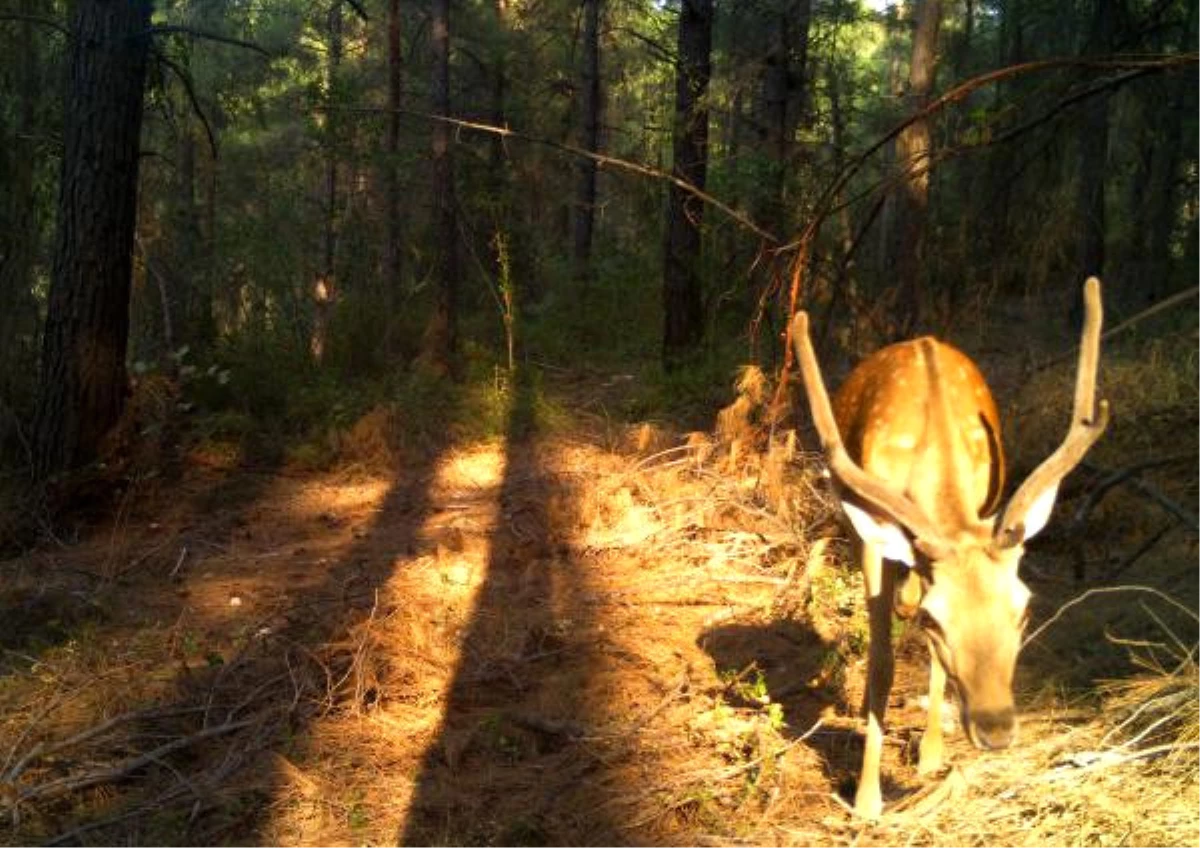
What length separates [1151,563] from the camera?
6746mm

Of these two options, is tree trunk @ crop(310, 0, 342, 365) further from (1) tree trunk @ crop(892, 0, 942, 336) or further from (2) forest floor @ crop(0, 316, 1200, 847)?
(1) tree trunk @ crop(892, 0, 942, 336)

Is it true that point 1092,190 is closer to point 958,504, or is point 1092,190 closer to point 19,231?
point 958,504

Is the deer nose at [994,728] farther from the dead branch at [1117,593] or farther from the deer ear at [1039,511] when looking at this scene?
the dead branch at [1117,593]

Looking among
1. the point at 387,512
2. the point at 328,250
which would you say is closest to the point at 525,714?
the point at 387,512

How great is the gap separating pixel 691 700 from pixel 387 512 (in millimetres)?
4289

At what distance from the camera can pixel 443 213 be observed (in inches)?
583

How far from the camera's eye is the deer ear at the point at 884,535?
3.79 m

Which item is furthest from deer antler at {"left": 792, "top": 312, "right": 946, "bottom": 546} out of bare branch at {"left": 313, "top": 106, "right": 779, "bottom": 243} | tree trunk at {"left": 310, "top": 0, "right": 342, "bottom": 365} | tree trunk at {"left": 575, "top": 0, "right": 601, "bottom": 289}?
tree trunk at {"left": 575, "top": 0, "right": 601, "bottom": 289}

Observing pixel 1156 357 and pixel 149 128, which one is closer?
pixel 1156 357

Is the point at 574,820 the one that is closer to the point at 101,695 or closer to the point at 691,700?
the point at 691,700

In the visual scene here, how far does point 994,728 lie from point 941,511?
35.8 inches

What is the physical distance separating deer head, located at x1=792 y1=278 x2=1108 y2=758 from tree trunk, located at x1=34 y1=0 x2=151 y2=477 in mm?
6852

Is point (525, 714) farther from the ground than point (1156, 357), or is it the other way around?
point (1156, 357)

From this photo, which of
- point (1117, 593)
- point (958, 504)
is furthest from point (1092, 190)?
point (958, 504)
